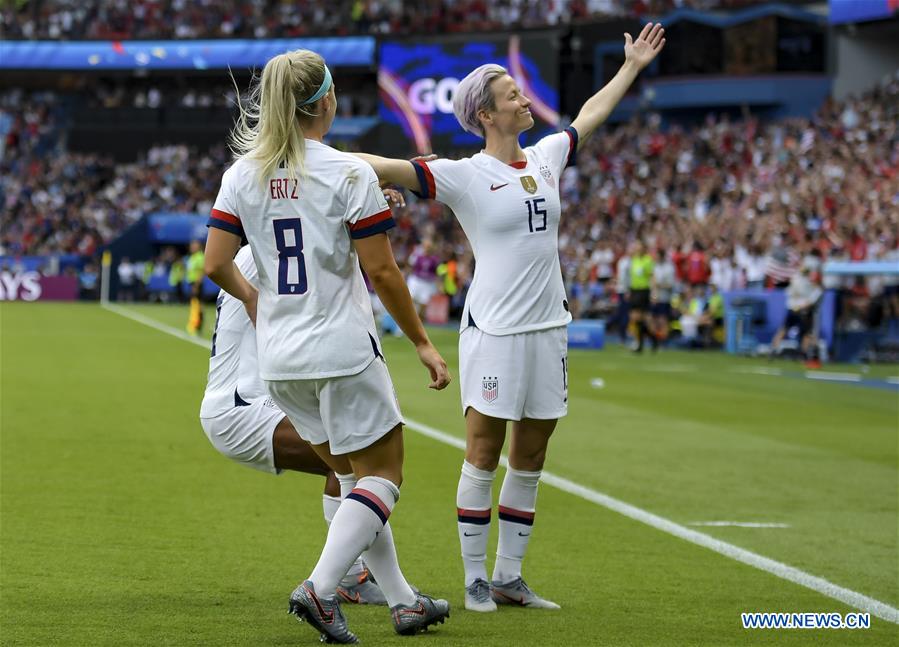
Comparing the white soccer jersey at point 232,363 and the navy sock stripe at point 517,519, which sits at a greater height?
the white soccer jersey at point 232,363

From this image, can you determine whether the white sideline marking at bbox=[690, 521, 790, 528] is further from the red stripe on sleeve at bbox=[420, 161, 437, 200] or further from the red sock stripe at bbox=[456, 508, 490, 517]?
the red stripe on sleeve at bbox=[420, 161, 437, 200]

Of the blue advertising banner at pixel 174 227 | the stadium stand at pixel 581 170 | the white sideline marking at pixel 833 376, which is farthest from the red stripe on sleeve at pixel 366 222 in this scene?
the blue advertising banner at pixel 174 227

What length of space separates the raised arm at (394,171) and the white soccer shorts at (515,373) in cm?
70

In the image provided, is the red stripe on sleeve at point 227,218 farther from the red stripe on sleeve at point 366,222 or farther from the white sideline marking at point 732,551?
the white sideline marking at point 732,551

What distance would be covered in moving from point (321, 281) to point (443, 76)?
37580 mm

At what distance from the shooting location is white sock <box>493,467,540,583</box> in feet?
20.5

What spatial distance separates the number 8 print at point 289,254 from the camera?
5.19m

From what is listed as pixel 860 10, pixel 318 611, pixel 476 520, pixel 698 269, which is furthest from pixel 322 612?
pixel 860 10

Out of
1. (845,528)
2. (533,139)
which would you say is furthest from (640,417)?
(533,139)

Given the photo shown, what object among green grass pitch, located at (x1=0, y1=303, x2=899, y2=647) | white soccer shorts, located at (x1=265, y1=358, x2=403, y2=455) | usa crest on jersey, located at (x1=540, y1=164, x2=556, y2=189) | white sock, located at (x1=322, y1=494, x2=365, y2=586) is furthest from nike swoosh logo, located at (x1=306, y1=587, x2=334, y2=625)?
usa crest on jersey, located at (x1=540, y1=164, x2=556, y2=189)

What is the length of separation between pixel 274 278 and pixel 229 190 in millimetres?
366

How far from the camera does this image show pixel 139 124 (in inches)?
2368

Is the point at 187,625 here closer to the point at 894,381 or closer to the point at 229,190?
the point at 229,190

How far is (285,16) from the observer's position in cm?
5988
